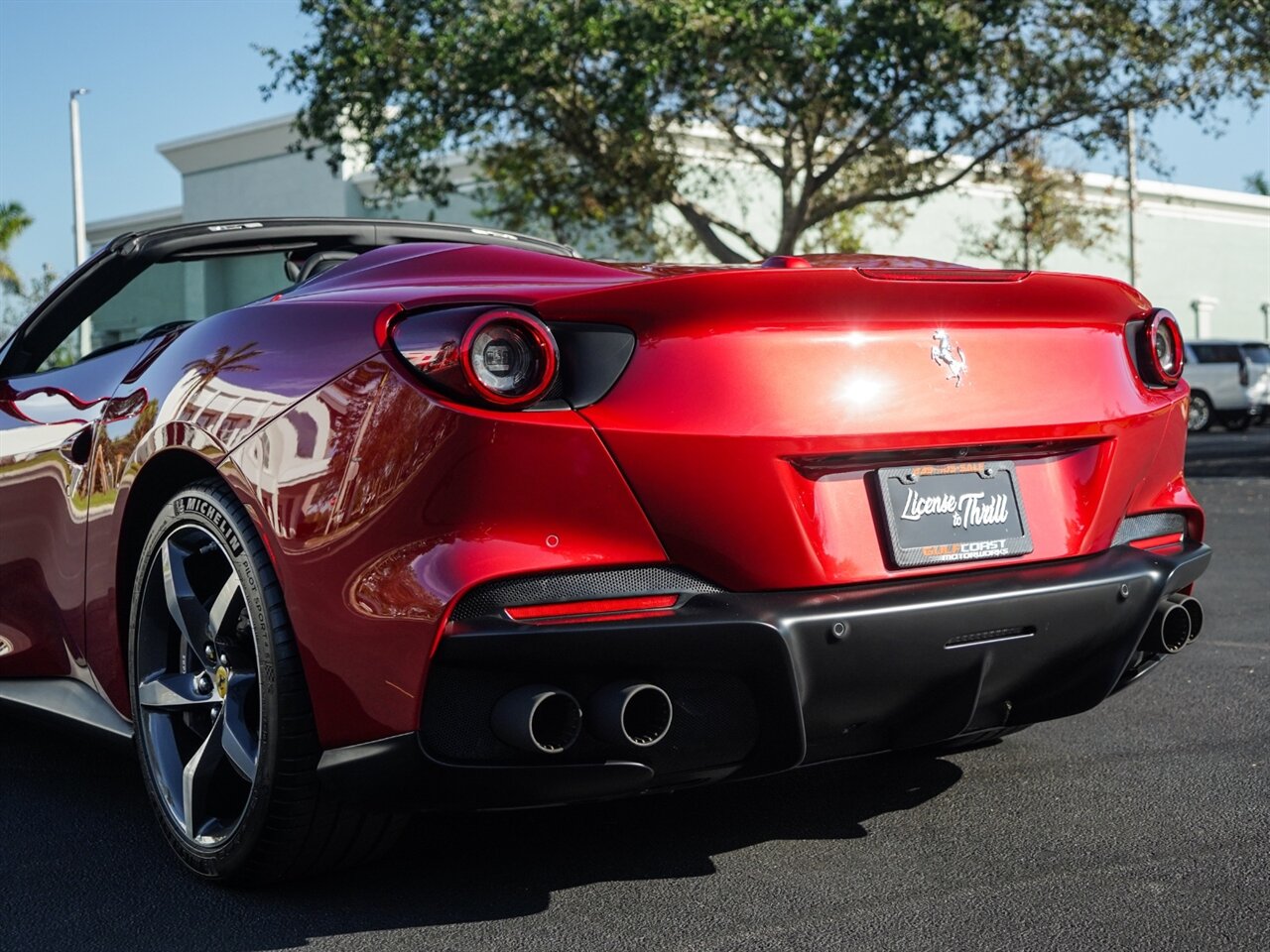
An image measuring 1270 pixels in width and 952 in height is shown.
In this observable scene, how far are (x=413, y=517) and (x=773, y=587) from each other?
621mm

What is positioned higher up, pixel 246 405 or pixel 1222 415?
pixel 246 405

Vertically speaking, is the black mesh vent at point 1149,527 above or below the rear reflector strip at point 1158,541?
above

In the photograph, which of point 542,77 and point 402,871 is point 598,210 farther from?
point 402,871

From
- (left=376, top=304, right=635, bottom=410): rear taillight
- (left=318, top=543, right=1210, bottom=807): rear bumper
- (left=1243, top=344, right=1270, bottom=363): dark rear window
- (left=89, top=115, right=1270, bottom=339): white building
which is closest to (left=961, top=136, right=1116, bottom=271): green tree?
(left=89, top=115, right=1270, bottom=339): white building

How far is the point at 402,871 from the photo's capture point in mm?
3053

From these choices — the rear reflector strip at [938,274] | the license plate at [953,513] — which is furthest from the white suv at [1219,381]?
the license plate at [953,513]

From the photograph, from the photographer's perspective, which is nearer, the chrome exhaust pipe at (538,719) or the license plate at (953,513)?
the chrome exhaust pipe at (538,719)

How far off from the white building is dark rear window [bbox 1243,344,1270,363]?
423 cm

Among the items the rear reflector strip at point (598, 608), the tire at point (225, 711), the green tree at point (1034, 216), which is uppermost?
the green tree at point (1034, 216)

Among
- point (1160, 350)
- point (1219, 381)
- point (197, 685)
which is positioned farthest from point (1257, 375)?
point (197, 685)

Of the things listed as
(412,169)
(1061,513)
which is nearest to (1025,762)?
(1061,513)

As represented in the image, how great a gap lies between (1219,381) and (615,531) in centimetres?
2539

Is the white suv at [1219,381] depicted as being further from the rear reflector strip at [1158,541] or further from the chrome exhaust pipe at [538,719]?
the chrome exhaust pipe at [538,719]

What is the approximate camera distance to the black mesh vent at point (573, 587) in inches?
98.6
